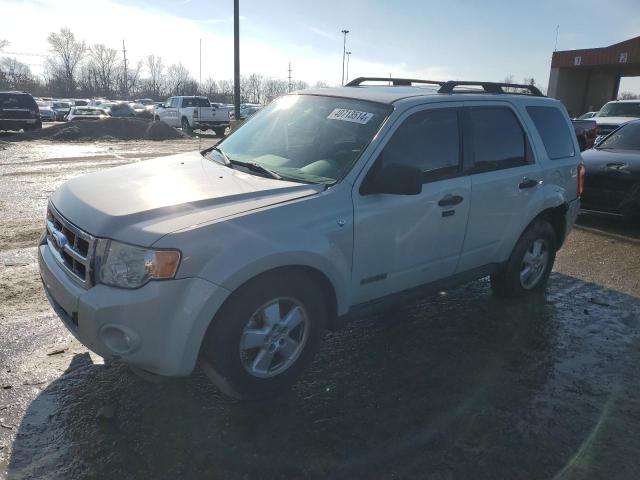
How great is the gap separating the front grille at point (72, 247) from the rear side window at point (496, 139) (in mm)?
2847

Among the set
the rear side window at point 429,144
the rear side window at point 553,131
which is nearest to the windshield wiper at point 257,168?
the rear side window at point 429,144

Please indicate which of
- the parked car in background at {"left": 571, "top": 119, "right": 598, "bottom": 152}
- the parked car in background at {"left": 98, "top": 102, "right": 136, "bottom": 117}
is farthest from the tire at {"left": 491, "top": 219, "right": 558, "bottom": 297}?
the parked car in background at {"left": 98, "top": 102, "right": 136, "bottom": 117}

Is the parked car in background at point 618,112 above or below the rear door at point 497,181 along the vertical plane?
above

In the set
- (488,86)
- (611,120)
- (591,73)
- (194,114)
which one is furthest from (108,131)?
(591,73)

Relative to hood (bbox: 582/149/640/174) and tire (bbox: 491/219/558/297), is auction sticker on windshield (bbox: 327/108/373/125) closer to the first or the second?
tire (bbox: 491/219/558/297)

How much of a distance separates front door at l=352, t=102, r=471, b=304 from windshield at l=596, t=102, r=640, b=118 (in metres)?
15.5

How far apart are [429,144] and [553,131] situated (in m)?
1.87

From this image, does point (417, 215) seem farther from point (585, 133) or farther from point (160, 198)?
point (585, 133)

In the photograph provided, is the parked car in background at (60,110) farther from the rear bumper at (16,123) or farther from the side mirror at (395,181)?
the side mirror at (395,181)

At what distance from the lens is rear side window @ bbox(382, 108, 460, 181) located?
3.60 m

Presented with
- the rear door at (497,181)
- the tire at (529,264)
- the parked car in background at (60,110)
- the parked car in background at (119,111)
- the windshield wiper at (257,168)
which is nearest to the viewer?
the windshield wiper at (257,168)

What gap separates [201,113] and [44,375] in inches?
972

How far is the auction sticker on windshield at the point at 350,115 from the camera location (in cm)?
368

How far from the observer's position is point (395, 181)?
3.23m
